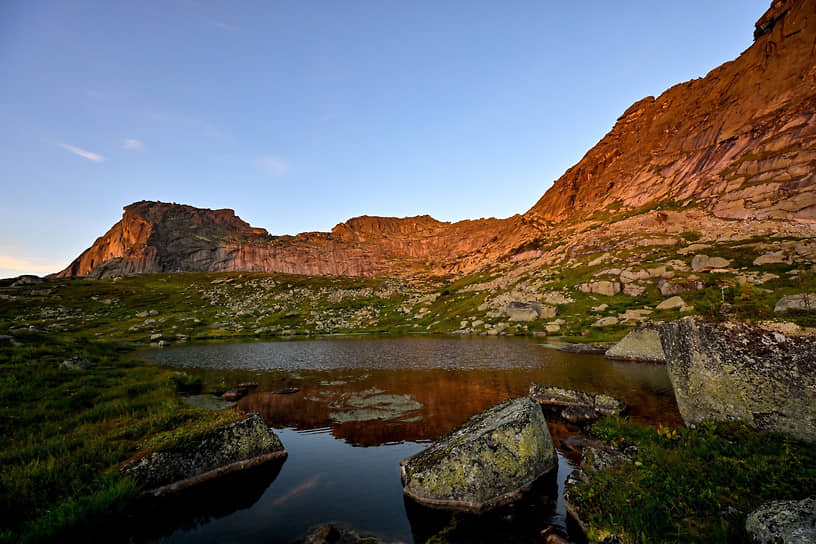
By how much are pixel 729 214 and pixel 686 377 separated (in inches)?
4468

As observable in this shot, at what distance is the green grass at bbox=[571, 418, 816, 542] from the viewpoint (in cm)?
739

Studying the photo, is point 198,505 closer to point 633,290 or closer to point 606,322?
point 606,322

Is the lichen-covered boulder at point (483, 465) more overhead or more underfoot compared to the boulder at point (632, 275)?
more underfoot

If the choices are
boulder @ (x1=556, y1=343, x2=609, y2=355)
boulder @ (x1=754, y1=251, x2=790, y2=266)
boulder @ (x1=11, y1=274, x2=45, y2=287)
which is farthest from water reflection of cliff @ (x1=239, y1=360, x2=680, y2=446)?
boulder @ (x1=11, y1=274, x2=45, y2=287)

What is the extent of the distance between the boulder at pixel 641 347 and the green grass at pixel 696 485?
2938 centimetres

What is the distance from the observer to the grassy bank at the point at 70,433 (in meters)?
9.29

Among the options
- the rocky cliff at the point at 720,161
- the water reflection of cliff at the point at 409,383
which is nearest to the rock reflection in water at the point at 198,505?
the water reflection of cliff at the point at 409,383

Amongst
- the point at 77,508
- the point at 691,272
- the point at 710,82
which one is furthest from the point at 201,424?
the point at 710,82

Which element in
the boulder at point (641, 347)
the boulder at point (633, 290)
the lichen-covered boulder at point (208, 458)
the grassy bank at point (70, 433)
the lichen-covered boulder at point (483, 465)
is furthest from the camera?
the boulder at point (633, 290)

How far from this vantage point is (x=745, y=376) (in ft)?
41.0

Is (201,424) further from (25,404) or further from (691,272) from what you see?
(691,272)

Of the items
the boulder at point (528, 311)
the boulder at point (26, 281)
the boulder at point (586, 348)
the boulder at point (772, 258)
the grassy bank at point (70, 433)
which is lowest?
the boulder at point (586, 348)

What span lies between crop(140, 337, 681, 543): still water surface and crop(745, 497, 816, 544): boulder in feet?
15.4

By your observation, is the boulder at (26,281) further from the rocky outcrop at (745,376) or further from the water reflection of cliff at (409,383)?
the rocky outcrop at (745,376)
